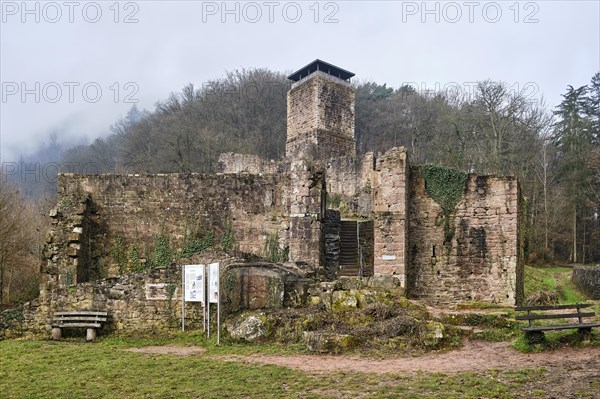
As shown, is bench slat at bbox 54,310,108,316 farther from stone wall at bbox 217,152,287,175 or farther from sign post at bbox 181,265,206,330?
stone wall at bbox 217,152,287,175

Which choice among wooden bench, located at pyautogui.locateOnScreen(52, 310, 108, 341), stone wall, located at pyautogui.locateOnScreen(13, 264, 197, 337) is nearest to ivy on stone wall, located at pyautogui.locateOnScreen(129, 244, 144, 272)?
stone wall, located at pyautogui.locateOnScreen(13, 264, 197, 337)

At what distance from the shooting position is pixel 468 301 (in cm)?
1513

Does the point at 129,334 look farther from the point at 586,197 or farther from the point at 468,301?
the point at 586,197

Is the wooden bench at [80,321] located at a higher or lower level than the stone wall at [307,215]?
lower

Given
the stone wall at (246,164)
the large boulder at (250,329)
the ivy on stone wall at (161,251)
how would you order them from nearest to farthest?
the large boulder at (250,329) < the ivy on stone wall at (161,251) < the stone wall at (246,164)

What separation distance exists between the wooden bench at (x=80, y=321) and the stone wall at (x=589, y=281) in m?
19.4

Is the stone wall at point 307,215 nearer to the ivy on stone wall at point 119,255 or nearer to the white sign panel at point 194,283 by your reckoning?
the white sign panel at point 194,283

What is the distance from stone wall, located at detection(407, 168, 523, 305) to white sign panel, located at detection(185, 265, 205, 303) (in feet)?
22.6

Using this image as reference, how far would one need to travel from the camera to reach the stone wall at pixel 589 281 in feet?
A: 70.9

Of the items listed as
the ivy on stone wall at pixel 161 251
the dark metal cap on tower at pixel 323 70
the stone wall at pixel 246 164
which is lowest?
the ivy on stone wall at pixel 161 251

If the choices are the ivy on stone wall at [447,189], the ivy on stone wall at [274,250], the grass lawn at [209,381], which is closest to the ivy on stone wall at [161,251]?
the ivy on stone wall at [274,250]

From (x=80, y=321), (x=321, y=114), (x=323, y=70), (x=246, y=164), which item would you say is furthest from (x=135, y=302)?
(x=323, y=70)

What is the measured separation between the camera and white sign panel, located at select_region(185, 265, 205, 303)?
37.2 ft

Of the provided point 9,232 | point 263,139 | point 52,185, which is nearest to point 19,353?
point 9,232
